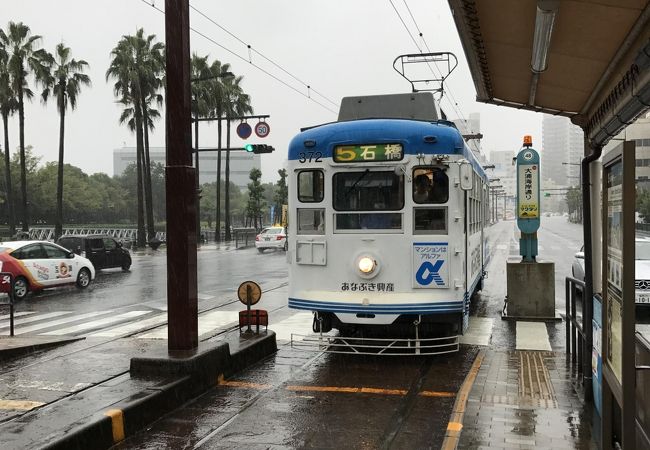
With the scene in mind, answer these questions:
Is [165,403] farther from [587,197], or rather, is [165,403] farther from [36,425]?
[587,197]

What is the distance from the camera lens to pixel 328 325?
8.34 m

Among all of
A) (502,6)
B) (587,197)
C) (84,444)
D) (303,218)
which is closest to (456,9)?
(502,6)

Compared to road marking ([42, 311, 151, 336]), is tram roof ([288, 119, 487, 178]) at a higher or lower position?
higher

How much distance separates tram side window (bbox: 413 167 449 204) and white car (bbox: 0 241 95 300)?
11.8 metres

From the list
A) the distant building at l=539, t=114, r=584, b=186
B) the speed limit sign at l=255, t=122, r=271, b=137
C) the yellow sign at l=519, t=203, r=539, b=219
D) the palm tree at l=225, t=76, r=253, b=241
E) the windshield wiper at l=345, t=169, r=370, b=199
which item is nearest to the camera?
the windshield wiper at l=345, t=169, r=370, b=199

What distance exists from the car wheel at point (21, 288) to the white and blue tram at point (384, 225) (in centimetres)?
1034

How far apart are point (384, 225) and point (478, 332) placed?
3.28 m

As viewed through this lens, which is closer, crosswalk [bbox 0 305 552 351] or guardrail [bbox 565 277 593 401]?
guardrail [bbox 565 277 593 401]

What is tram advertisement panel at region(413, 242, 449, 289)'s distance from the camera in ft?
25.2

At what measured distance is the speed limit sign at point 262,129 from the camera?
3161 centimetres

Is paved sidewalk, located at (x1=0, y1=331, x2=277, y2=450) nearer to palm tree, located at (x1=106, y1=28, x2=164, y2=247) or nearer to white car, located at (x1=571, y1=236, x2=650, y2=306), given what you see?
white car, located at (x1=571, y1=236, x2=650, y2=306)

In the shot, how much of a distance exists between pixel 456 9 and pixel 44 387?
540 centimetres

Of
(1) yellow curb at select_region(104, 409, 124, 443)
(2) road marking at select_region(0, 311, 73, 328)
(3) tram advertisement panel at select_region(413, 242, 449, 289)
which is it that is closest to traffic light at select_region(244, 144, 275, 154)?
(2) road marking at select_region(0, 311, 73, 328)

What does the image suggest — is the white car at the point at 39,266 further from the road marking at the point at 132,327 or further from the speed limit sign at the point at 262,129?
the speed limit sign at the point at 262,129
